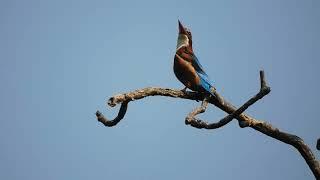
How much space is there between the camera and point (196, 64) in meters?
5.69

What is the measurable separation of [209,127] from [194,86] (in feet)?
5.53

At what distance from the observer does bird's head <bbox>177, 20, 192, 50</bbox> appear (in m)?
6.20

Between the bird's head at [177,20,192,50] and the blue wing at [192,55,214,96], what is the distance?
1.34ft

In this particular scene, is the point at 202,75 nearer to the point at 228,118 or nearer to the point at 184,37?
the point at 184,37

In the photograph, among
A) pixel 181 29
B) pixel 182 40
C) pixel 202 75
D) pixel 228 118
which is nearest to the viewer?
pixel 228 118

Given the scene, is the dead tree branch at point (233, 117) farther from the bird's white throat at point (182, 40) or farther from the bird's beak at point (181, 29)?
the bird's beak at point (181, 29)

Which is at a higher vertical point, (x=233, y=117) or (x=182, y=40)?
(x=182, y=40)

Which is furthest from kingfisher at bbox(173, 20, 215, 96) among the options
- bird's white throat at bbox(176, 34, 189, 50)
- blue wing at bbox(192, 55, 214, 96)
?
bird's white throat at bbox(176, 34, 189, 50)

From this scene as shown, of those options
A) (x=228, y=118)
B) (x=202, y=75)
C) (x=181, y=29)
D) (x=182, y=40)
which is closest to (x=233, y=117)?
(x=228, y=118)

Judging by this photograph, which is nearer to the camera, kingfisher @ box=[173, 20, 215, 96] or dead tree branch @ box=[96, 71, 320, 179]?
dead tree branch @ box=[96, 71, 320, 179]

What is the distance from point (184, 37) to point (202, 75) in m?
1.05

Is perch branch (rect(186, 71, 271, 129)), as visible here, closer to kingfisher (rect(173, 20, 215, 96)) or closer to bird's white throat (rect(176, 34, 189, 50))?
kingfisher (rect(173, 20, 215, 96))

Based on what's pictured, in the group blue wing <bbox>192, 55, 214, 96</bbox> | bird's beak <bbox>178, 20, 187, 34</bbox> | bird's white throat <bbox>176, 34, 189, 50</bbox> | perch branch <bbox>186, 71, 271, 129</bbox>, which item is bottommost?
perch branch <bbox>186, 71, 271, 129</bbox>

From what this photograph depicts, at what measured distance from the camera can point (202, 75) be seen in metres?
5.46
